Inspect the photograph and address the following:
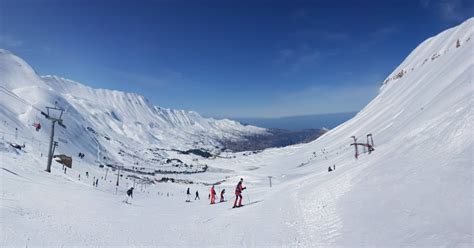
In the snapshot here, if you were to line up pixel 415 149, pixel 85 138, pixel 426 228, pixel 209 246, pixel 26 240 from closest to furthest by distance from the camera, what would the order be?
pixel 426 228 < pixel 26 240 < pixel 209 246 < pixel 415 149 < pixel 85 138

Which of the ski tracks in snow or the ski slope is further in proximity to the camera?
the ski tracks in snow

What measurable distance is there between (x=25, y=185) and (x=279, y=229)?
15.3m

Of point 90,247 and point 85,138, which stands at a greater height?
point 85,138


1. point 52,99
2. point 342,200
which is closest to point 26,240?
point 342,200

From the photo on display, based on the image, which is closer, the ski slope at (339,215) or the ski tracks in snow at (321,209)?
the ski slope at (339,215)

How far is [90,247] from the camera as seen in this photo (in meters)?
10.1

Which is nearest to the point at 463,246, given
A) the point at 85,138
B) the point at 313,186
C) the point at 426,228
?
the point at 426,228

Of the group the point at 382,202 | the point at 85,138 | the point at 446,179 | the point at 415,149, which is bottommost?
the point at 382,202

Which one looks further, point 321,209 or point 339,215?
point 321,209

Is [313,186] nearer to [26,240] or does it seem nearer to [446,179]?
[446,179]

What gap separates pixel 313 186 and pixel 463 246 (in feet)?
33.4

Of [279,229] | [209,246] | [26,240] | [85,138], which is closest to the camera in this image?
[26,240]

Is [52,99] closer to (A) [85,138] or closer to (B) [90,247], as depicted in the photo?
(A) [85,138]

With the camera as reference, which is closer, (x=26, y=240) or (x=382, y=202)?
(x=26, y=240)
